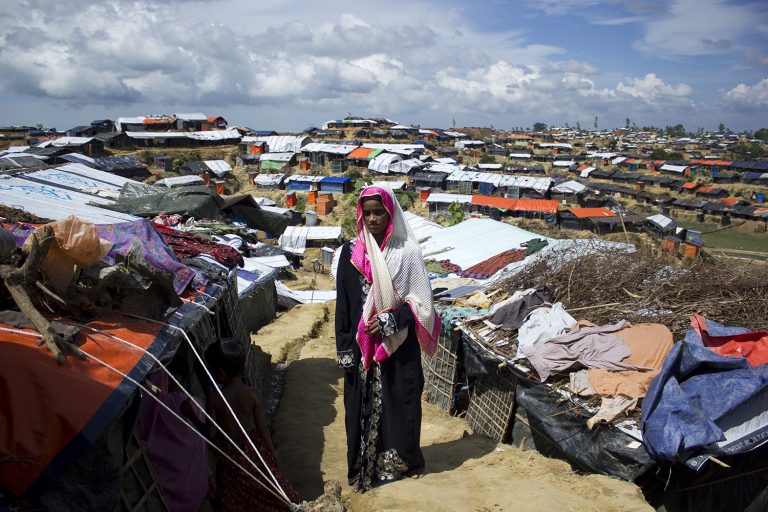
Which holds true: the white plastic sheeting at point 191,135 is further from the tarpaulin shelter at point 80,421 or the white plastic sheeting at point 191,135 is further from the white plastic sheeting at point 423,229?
the tarpaulin shelter at point 80,421

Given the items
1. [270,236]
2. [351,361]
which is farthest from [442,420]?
[270,236]

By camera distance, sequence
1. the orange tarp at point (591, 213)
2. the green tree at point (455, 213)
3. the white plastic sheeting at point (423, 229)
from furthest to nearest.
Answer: the orange tarp at point (591, 213), the green tree at point (455, 213), the white plastic sheeting at point (423, 229)

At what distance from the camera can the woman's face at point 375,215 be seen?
3.23 m

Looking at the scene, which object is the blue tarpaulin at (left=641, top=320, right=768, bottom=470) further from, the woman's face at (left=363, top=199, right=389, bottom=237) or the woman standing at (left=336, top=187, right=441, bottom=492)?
the woman's face at (left=363, top=199, right=389, bottom=237)

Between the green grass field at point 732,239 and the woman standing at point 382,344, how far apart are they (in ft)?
120

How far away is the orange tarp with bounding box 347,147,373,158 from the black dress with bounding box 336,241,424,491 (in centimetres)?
4551

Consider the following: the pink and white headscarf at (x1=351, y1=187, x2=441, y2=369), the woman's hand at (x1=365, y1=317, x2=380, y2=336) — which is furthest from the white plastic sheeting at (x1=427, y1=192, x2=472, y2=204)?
the woman's hand at (x1=365, y1=317, x2=380, y2=336)

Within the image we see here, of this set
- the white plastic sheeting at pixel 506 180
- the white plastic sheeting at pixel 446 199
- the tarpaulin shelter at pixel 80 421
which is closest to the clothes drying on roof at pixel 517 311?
the tarpaulin shelter at pixel 80 421

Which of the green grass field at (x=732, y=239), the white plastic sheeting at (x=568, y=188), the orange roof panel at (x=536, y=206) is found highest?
the white plastic sheeting at (x=568, y=188)

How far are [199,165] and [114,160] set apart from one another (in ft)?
20.8

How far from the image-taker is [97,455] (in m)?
2.10

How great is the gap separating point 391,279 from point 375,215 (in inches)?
16.5

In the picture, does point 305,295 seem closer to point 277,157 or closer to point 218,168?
point 218,168

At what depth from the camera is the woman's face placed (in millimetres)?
3230
